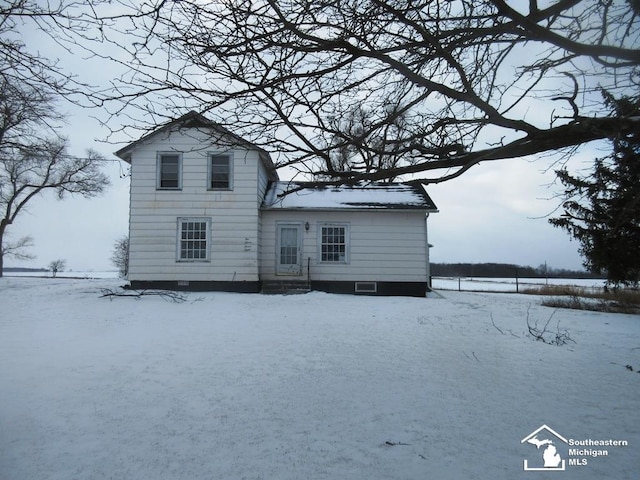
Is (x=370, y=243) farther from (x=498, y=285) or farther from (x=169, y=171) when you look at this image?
(x=498, y=285)

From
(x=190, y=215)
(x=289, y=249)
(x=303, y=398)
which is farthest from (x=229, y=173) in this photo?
(x=303, y=398)

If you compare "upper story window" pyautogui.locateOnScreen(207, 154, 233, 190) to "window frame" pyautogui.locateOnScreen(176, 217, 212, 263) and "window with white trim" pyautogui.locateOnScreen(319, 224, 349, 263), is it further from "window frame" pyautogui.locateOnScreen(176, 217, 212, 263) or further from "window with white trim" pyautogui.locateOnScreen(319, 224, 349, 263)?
"window with white trim" pyautogui.locateOnScreen(319, 224, 349, 263)

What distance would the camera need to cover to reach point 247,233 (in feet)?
47.6

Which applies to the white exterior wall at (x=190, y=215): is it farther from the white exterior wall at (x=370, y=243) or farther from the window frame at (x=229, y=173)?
the white exterior wall at (x=370, y=243)

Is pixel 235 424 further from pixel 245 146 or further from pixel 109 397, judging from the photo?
pixel 245 146

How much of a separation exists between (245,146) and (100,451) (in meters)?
3.22

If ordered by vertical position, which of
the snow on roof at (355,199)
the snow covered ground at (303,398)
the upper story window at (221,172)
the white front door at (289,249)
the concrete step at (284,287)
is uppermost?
the upper story window at (221,172)

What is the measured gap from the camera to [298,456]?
3.71 meters

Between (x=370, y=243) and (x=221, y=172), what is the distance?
5.99 meters


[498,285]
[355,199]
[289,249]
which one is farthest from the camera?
[498,285]

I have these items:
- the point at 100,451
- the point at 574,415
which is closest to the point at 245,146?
the point at 100,451

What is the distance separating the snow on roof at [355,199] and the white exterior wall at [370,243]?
27 centimetres

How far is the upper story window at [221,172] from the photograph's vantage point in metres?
14.7

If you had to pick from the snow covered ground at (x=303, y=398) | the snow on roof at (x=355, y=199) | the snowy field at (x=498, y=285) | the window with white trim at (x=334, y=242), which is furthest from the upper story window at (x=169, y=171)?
the snowy field at (x=498, y=285)
